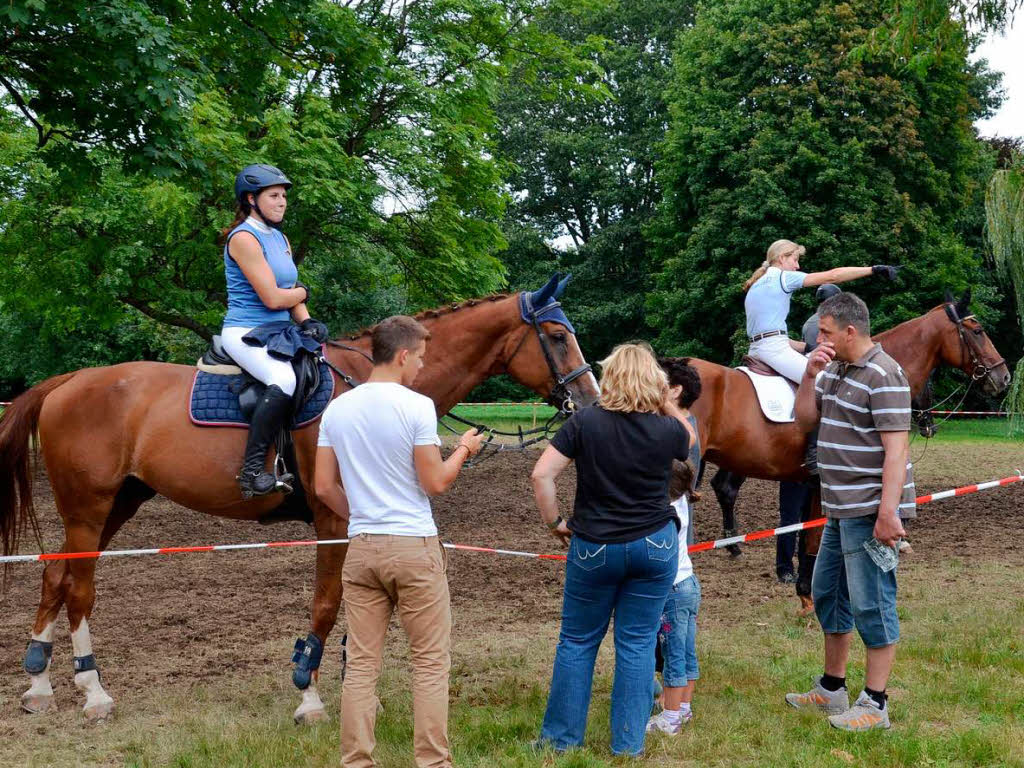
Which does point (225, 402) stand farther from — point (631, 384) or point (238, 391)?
point (631, 384)

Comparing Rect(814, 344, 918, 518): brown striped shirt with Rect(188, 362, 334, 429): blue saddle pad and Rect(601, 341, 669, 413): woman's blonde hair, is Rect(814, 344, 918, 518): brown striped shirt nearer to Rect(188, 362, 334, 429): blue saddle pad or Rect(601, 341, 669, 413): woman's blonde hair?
Rect(601, 341, 669, 413): woman's blonde hair

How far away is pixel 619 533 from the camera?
177 inches

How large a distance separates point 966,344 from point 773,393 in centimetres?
223

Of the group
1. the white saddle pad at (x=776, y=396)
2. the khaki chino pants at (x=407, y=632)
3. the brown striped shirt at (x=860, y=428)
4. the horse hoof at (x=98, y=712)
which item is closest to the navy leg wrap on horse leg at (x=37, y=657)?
the horse hoof at (x=98, y=712)

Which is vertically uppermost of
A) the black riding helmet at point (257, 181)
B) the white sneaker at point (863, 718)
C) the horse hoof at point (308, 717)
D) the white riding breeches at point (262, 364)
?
the black riding helmet at point (257, 181)

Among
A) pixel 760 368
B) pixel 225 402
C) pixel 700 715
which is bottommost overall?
pixel 700 715

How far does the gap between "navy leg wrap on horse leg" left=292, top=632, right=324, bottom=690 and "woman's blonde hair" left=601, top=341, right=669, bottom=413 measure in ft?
7.75

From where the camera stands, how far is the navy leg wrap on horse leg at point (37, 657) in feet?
19.0

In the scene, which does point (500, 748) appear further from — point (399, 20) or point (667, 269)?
point (667, 269)

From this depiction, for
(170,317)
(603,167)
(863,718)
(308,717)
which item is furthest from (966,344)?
(603,167)

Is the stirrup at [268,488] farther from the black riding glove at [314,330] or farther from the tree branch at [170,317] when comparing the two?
the tree branch at [170,317]

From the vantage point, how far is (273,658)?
6.74 metres

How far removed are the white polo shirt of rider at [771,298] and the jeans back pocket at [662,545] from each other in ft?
14.1

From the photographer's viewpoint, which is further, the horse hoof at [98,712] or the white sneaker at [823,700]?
the horse hoof at [98,712]
